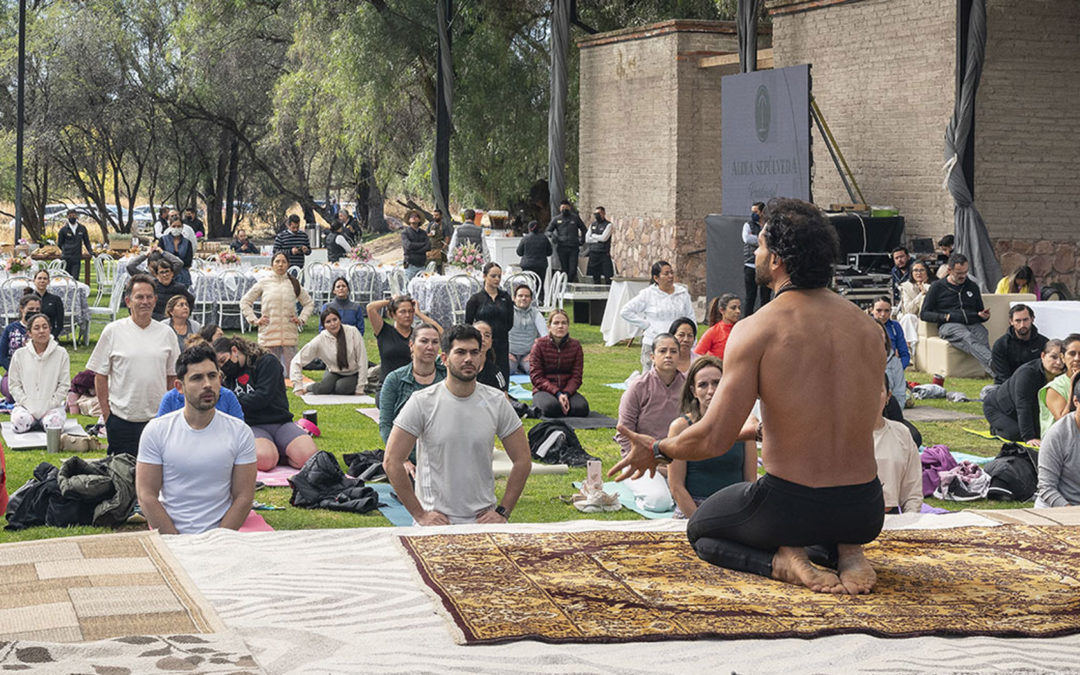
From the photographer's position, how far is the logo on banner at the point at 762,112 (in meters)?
19.3

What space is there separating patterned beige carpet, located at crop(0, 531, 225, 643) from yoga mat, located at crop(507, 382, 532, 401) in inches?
→ 309

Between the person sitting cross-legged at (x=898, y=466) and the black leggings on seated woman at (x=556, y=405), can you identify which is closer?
the person sitting cross-legged at (x=898, y=466)

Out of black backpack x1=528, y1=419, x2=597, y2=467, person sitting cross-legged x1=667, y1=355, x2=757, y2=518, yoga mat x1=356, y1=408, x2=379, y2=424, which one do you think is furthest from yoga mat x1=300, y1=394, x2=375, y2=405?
person sitting cross-legged x1=667, y1=355, x2=757, y2=518

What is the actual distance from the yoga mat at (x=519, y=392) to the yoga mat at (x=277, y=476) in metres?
3.69

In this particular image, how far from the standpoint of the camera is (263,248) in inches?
1025

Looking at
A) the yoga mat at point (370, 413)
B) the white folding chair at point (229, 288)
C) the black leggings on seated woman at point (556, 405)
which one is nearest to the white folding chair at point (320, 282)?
the white folding chair at point (229, 288)

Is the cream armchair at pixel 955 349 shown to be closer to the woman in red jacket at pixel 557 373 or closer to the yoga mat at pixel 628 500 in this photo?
the woman in red jacket at pixel 557 373

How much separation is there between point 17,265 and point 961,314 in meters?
11.3

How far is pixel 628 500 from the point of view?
29.1 feet

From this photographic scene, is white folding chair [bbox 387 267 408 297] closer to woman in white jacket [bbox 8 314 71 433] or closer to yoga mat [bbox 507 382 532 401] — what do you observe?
yoga mat [bbox 507 382 532 401]

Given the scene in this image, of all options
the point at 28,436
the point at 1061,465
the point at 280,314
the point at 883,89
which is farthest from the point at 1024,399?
the point at 883,89

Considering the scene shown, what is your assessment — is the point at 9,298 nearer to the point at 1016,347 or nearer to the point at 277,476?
the point at 277,476

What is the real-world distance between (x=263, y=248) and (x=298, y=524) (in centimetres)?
1845

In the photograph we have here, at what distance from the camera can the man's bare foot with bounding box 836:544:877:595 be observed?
4832mm
